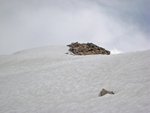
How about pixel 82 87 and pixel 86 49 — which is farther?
pixel 86 49

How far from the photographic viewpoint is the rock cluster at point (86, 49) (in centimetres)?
6525

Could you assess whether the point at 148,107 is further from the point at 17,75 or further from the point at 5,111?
the point at 17,75

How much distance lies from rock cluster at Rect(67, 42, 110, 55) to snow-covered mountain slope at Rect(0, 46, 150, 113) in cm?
2516

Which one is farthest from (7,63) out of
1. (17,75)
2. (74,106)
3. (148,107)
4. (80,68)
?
(148,107)

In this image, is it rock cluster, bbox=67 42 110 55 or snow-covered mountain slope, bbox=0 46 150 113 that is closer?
snow-covered mountain slope, bbox=0 46 150 113

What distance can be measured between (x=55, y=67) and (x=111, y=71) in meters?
8.80

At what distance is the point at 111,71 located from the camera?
33.0 meters

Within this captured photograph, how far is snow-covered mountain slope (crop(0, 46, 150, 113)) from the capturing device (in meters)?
22.1

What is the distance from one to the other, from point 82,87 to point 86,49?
3773 centimetres

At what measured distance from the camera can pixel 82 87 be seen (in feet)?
99.9

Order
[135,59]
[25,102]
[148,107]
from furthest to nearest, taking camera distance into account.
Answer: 1. [135,59]
2. [25,102]
3. [148,107]

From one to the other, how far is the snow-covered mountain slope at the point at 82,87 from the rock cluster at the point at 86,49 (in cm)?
2516

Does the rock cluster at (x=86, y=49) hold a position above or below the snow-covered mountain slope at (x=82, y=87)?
above

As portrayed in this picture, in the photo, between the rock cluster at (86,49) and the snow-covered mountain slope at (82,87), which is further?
the rock cluster at (86,49)
